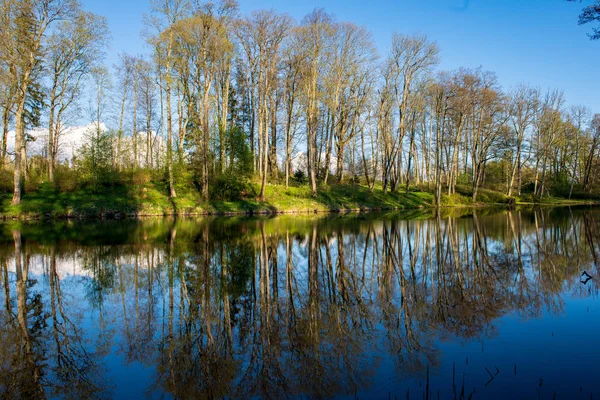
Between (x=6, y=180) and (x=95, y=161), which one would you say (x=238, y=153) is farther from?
(x=6, y=180)

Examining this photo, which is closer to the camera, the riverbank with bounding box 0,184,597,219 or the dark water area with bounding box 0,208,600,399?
the dark water area with bounding box 0,208,600,399

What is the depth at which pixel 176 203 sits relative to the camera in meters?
30.4

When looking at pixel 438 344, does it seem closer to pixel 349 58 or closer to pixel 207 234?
pixel 207 234

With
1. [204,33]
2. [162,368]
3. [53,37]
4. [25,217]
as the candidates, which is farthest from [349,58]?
[162,368]

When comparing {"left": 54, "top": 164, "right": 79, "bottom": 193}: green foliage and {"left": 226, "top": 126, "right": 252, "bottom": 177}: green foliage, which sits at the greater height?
{"left": 226, "top": 126, "right": 252, "bottom": 177}: green foliage

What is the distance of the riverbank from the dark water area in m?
17.3

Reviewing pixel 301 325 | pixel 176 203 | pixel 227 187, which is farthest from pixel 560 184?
pixel 301 325

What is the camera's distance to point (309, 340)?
5.35 meters

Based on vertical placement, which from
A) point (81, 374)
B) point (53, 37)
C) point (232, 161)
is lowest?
point (81, 374)

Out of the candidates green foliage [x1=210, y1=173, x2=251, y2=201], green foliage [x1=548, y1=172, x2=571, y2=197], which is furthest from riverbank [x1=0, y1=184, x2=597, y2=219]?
green foliage [x1=548, y1=172, x2=571, y2=197]

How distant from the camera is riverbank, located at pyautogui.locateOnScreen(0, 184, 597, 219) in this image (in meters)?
27.3

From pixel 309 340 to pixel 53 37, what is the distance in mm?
30297

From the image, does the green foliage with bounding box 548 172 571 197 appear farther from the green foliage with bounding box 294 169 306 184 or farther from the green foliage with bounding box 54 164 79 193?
the green foliage with bounding box 54 164 79 193

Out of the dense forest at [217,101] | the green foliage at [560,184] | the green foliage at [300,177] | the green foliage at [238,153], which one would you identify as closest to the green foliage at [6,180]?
the dense forest at [217,101]
